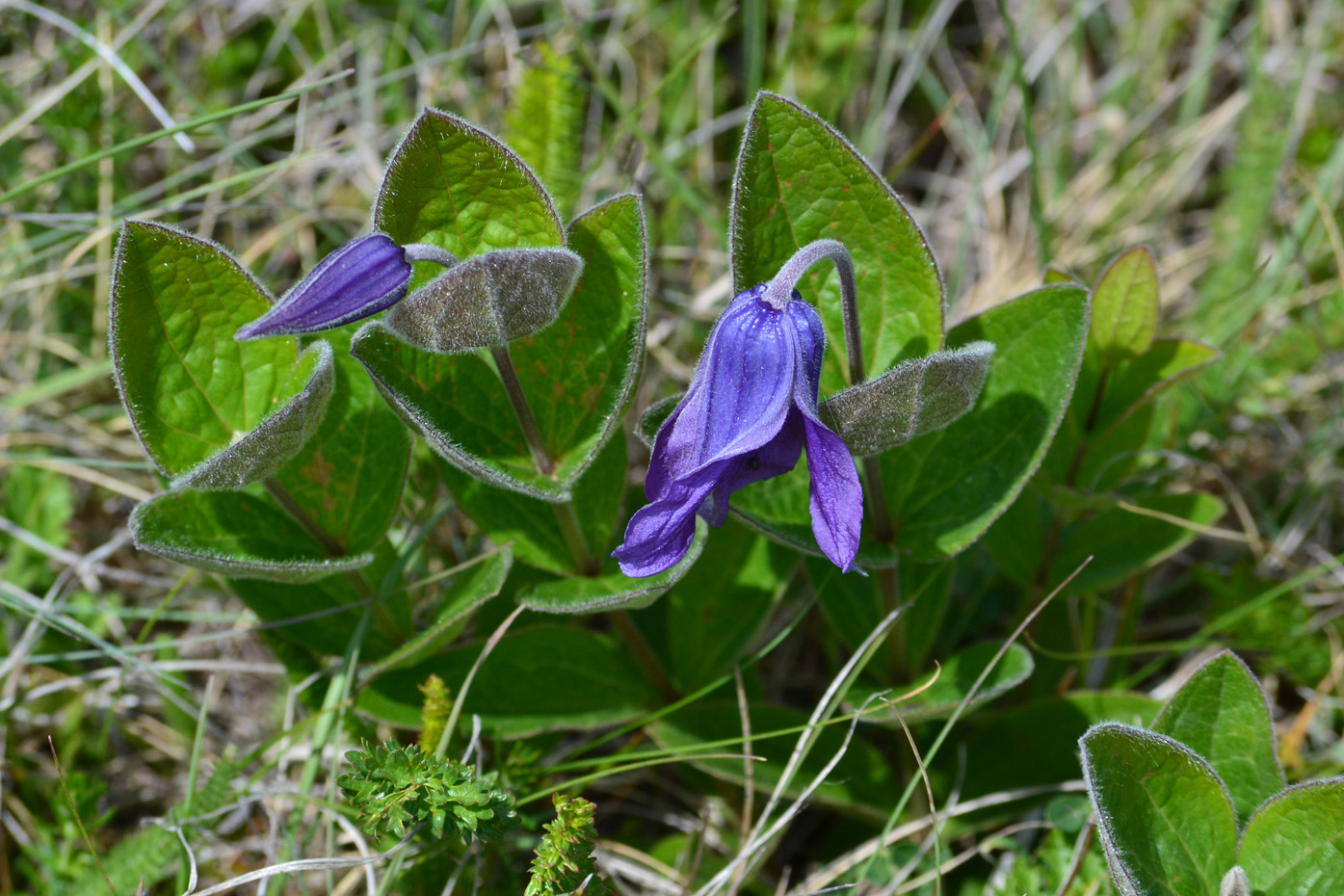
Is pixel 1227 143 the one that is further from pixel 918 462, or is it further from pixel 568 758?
pixel 568 758

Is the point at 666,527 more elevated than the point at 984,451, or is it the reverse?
the point at 666,527

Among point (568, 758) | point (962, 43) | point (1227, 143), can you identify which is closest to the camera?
point (568, 758)

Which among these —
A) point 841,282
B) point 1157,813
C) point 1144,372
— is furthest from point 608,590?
point 1144,372

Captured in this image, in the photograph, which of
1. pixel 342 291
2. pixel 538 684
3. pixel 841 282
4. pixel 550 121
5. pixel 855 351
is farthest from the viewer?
pixel 550 121

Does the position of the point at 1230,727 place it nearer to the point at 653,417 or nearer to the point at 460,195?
the point at 653,417

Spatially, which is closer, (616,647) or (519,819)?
(519,819)

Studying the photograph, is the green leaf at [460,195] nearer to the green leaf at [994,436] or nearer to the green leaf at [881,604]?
the green leaf at [994,436]

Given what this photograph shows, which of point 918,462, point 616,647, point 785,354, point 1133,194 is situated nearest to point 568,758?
point 616,647
